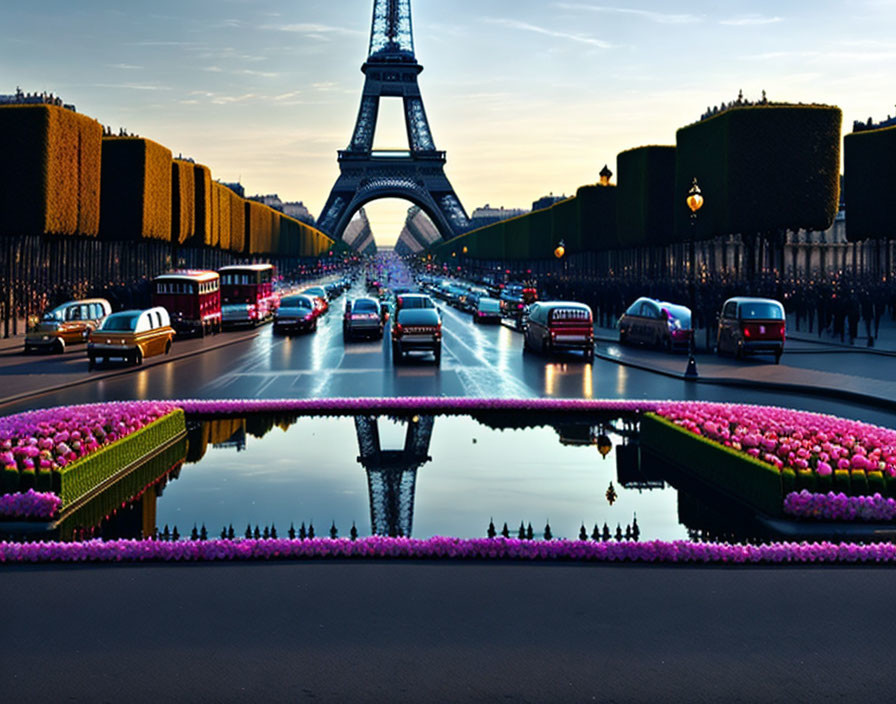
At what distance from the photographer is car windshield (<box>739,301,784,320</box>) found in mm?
31688

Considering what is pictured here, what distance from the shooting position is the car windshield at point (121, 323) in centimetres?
3082

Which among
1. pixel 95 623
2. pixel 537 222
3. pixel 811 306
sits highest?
pixel 537 222

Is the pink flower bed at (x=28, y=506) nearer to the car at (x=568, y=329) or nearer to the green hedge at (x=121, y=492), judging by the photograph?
the green hedge at (x=121, y=492)

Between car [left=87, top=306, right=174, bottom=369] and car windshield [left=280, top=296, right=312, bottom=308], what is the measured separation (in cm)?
1496

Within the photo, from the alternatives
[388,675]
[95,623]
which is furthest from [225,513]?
[388,675]

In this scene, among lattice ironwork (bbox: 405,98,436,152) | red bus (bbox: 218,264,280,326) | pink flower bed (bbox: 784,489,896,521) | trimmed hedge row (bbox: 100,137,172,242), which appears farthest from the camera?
lattice ironwork (bbox: 405,98,436,152)

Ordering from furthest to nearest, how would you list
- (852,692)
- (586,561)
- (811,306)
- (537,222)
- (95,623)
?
(537,222), (811,306), (586,561), (95,623), (852,692)

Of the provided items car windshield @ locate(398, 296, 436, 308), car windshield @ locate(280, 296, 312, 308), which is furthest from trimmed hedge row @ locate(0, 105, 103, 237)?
car windshield @ locate(398, 296, 436, 308)

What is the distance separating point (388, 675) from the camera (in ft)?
21.7

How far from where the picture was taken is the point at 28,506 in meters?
11.1

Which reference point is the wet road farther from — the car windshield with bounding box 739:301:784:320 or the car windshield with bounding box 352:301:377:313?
the car windshield with bounding box 352:301:377:313

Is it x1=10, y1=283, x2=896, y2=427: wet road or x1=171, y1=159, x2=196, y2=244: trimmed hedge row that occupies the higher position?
x1=171, y1=159, x2=196, y2=244: trimmed hedge row

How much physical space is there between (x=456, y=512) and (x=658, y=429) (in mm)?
5375

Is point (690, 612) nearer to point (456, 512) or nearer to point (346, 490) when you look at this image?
point (456, 512)
